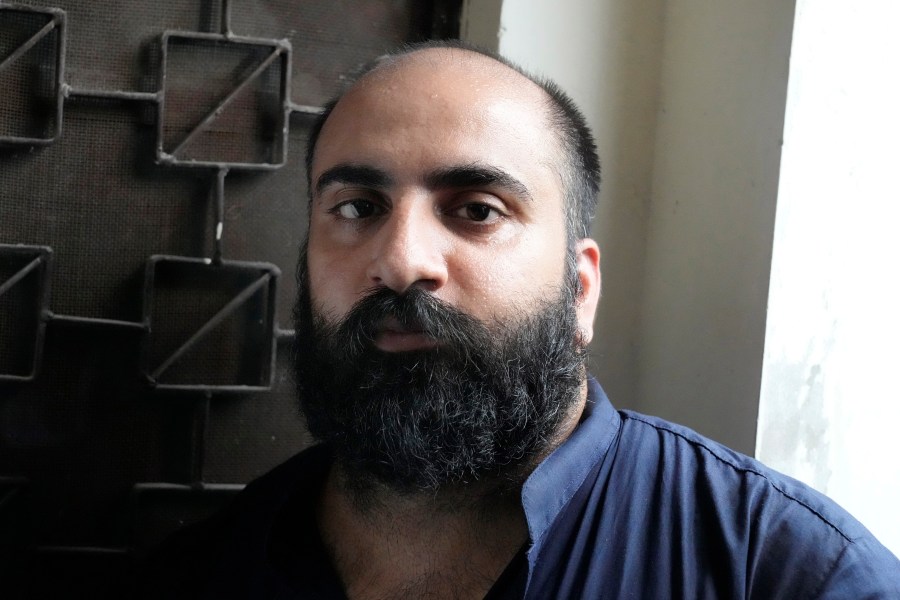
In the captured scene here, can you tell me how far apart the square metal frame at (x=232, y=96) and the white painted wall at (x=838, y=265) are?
71 centimetres

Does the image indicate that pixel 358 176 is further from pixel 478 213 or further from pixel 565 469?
pixel 565 469

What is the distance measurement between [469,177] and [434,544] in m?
0.43

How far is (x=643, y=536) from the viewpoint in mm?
877

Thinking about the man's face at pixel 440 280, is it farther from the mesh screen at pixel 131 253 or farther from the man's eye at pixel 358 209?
the mesh screen at pixel 131 253

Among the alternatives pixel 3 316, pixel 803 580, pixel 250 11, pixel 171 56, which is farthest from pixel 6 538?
pixel 803 580

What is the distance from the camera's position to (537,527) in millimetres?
867

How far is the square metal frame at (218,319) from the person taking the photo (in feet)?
3.91

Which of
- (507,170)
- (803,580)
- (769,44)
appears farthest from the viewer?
(769,44)

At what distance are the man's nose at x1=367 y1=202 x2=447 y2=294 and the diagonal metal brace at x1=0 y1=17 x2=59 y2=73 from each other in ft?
2.02

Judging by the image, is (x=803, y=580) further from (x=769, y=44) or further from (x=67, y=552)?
(x=67, y=552)

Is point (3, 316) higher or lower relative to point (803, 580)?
higher

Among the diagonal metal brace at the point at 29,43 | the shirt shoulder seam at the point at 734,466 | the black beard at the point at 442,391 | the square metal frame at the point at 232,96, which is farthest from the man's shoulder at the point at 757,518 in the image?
the diagonal metal brace at the point at 29,43

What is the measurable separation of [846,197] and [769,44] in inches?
9.0

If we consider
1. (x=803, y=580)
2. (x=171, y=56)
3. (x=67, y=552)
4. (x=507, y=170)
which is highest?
(x=171, y=56)
